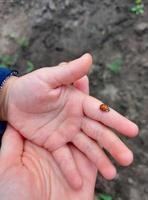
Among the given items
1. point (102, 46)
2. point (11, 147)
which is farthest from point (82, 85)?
point (102, 46)

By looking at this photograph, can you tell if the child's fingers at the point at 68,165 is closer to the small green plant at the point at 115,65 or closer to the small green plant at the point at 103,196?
the small green plant at the point at 103,196

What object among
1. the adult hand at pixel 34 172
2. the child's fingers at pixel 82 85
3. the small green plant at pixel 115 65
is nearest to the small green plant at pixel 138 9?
the small green plant at pixel 115 65

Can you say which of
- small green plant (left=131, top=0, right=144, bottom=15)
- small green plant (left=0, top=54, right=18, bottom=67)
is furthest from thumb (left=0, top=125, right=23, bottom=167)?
small green plant (left=131, top=0, right=144, bottom=15)

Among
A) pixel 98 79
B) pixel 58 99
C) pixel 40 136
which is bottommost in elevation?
pixel 98 79

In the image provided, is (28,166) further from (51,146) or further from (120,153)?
(120,153)

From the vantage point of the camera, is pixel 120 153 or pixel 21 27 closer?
pixel 120 153

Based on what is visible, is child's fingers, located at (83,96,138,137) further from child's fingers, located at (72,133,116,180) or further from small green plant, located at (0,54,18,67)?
small green plant, located at (0,54,18,67)

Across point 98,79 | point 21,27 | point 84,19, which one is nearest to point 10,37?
point 21,27
